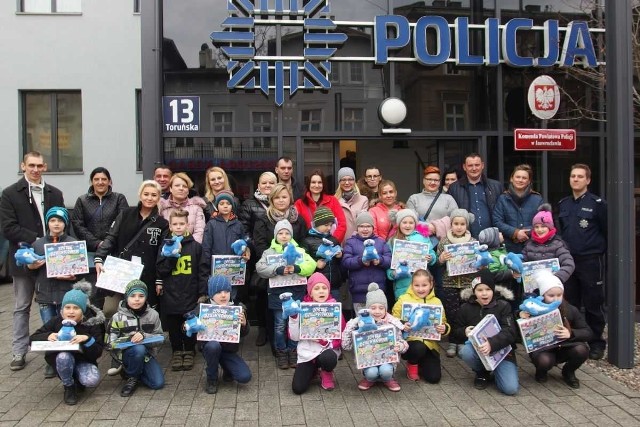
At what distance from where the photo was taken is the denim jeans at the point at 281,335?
567 centimetres

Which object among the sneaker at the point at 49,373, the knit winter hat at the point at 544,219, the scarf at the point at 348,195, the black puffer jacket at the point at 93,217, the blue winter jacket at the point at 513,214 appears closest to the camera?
the sneaker at the point at 49,373

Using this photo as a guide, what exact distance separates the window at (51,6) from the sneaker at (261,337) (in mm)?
9770

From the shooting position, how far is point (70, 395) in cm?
478

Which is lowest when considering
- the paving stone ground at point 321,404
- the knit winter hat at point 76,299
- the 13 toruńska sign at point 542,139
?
the paving stone ground at point 321,404

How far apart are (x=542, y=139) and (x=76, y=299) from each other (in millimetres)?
6581

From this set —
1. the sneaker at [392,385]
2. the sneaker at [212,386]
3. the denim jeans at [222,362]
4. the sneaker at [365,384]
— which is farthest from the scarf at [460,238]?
the sneaker at [212,386]

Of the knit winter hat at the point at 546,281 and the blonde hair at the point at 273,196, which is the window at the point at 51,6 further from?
the knit winter hat at the point at 546,281

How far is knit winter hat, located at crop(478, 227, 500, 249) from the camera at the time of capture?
19.3ft

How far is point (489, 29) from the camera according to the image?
8.15m

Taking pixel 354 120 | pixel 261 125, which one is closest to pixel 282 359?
pixel 261 125

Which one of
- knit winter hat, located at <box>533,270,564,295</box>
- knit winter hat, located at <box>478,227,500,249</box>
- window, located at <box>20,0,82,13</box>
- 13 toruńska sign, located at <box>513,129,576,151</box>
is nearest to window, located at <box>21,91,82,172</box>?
window, located at <box>20,0,82,13</box>

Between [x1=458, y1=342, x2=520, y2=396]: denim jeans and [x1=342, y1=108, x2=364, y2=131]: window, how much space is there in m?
4.08

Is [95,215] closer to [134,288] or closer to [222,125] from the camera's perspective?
[134,288]

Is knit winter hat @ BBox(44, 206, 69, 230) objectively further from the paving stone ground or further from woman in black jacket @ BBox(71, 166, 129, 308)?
the paving stone ground
